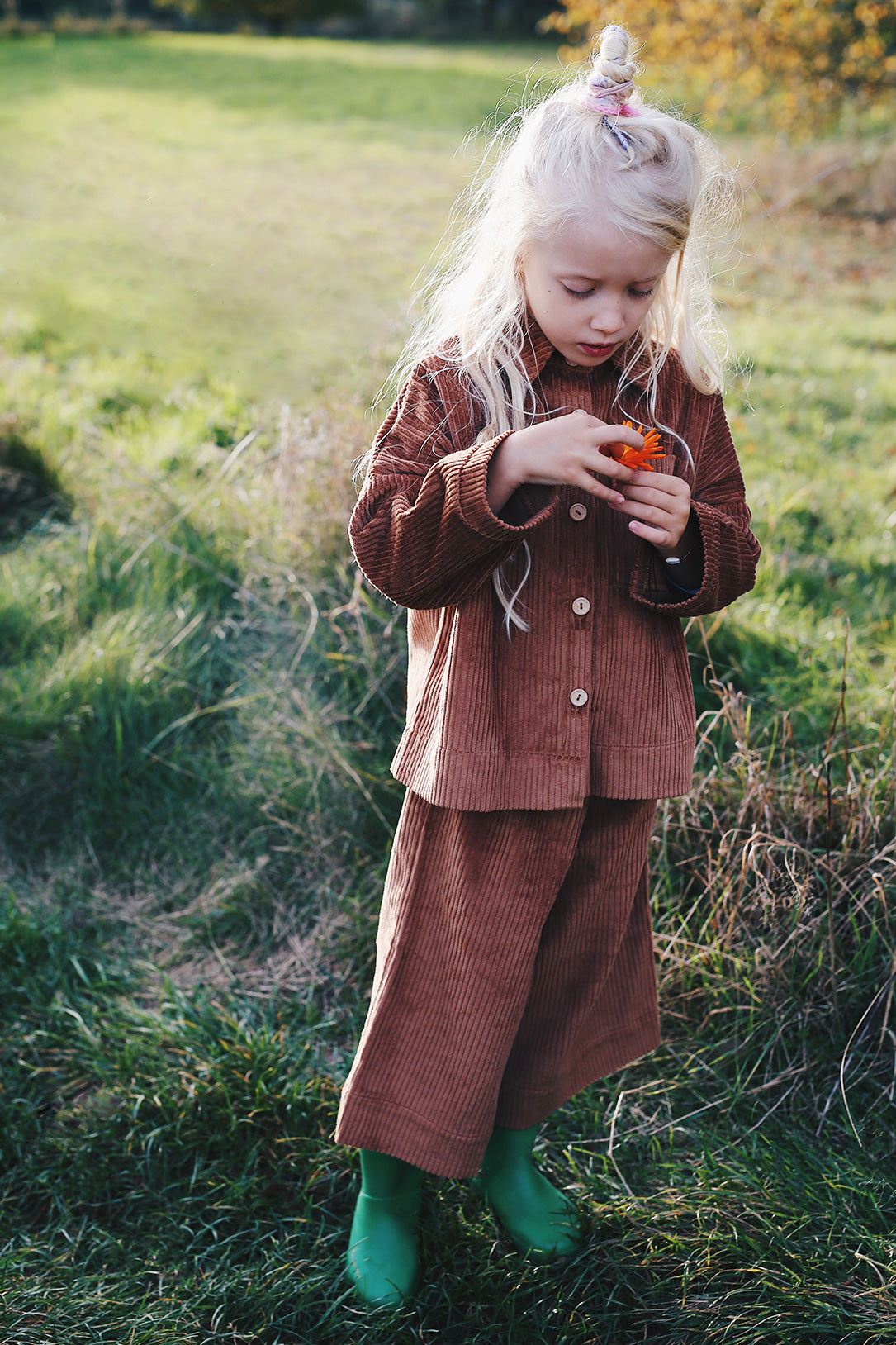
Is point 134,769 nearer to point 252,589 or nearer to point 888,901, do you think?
point 252,589

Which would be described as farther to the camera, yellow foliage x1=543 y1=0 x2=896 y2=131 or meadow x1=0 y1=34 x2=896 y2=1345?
yellow foliage x1=543 y1=0 x2=896 y2=131

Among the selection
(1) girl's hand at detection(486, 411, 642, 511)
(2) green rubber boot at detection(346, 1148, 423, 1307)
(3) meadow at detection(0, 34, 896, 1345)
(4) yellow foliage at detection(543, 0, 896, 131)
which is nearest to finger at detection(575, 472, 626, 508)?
(1) girl's hand at detection(486, 411, 642, 511)

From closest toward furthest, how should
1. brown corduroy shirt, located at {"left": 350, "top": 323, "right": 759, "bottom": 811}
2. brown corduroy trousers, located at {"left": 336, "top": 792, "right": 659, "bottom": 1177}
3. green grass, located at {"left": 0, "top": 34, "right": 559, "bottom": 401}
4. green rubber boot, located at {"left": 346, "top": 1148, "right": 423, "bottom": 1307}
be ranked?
brown corduroy shirt, located at {"left": 350, "top": 323, "right": 759, "bottom": 811}, brown corduroy trousers, located at {"left": 336, "top": 792, "right": 659, "bottom": 1177}, green rubber boot, located at {"left": 346, "top": 1148, "right": 423, "bottom": 1307}, green grass, located at {"left": 0, "top": 34, "right": 559, "bottom": 401}

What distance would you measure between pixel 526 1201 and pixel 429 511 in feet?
3.87

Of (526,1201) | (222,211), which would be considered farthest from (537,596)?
(222,211)

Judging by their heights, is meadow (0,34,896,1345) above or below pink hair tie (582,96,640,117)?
below

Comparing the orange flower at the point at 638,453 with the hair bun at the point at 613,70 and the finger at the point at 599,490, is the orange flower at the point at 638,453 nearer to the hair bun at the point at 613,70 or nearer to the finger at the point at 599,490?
the finger at the point at 599,490

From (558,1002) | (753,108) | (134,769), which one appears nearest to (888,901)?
(558,1002)

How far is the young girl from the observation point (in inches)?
51.6

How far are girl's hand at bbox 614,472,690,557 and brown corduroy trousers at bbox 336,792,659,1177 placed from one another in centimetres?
41

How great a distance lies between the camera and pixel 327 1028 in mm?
2170

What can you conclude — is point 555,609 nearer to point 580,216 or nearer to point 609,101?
point 580,216

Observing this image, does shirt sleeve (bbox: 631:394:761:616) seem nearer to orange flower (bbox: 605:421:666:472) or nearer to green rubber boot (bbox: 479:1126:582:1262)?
orange flower (bbox: 605:421:666:472)

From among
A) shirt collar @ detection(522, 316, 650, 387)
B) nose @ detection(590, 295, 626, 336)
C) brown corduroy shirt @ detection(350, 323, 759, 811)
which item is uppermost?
nose @ detection(590, 295, 626, 336)
